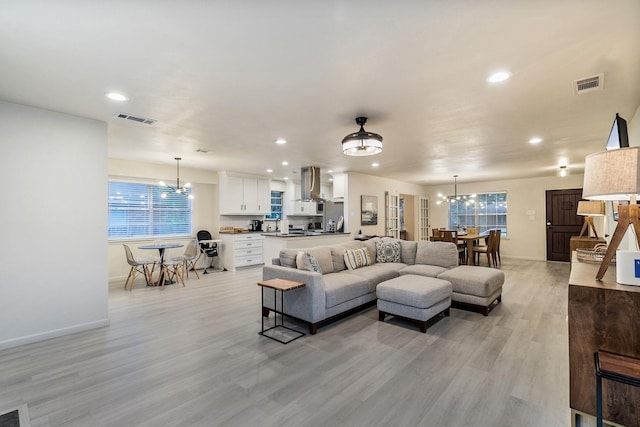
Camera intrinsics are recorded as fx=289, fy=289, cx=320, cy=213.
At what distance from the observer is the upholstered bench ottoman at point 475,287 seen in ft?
12.6

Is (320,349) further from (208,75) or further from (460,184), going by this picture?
(460,184)

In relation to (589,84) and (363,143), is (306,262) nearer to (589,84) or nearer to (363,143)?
(363,143)

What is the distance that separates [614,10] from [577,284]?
62.3 inches

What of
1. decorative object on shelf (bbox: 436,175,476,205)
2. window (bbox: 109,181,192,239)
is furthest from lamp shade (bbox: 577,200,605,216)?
window (bbox: 109,181,192,239)

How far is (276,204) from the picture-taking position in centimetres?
929

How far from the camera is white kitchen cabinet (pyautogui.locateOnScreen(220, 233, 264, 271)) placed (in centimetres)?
726

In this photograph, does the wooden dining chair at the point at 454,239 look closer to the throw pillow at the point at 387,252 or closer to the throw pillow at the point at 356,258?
the throw pillow at the point at 387,252

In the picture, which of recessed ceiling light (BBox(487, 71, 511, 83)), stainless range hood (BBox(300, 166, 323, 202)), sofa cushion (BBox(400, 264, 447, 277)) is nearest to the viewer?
recessed ceiling light (BBox(487, 71, 511, 83))

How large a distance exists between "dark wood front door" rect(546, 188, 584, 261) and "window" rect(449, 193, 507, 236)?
1149 millimetres

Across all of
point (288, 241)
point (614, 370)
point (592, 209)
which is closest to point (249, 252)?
point (288, 241)

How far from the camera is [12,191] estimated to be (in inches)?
120

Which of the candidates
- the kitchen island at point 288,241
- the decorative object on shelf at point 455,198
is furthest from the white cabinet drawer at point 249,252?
the decorative object on shelf at point 455,198

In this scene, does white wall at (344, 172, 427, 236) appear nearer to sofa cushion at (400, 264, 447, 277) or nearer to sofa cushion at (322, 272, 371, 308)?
sofa cushion at (400, 264, 447, 277)

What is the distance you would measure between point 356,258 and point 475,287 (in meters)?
1.72
